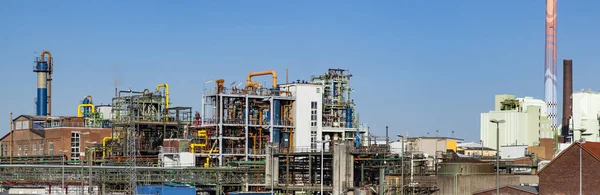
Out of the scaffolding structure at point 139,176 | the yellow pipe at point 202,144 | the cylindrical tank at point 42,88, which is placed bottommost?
the scaffolding structure at point 139,176

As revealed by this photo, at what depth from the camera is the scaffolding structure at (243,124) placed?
102125 millimetres

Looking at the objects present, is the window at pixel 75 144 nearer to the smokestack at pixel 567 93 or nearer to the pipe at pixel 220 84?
the pipe at pixel 220 84

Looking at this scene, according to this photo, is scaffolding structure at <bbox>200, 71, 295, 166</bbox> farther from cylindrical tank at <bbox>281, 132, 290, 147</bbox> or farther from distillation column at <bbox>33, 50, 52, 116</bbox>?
distillation column at <bbox>33, 50, 52, 116</bbox>

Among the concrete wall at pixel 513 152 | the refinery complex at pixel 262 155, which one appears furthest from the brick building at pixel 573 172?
the concrete wall at pixel 513 152

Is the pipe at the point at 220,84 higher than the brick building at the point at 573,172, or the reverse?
the pipe at the point at 220,84

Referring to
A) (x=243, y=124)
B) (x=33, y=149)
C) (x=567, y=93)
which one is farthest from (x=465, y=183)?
(x=567, y=93)

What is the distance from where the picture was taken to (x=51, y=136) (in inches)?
5022

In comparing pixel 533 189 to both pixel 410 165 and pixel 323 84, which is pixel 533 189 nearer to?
pixel 410 165

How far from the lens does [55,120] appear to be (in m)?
130

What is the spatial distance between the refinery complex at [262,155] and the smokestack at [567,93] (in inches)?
834

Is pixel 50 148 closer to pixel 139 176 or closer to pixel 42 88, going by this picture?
pixel 42 88

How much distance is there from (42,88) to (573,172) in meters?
88.6

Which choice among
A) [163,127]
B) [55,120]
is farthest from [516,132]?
[55,120]

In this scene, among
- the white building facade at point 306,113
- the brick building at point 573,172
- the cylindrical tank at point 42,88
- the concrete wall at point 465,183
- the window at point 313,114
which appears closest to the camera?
the brick building at point 573,172
